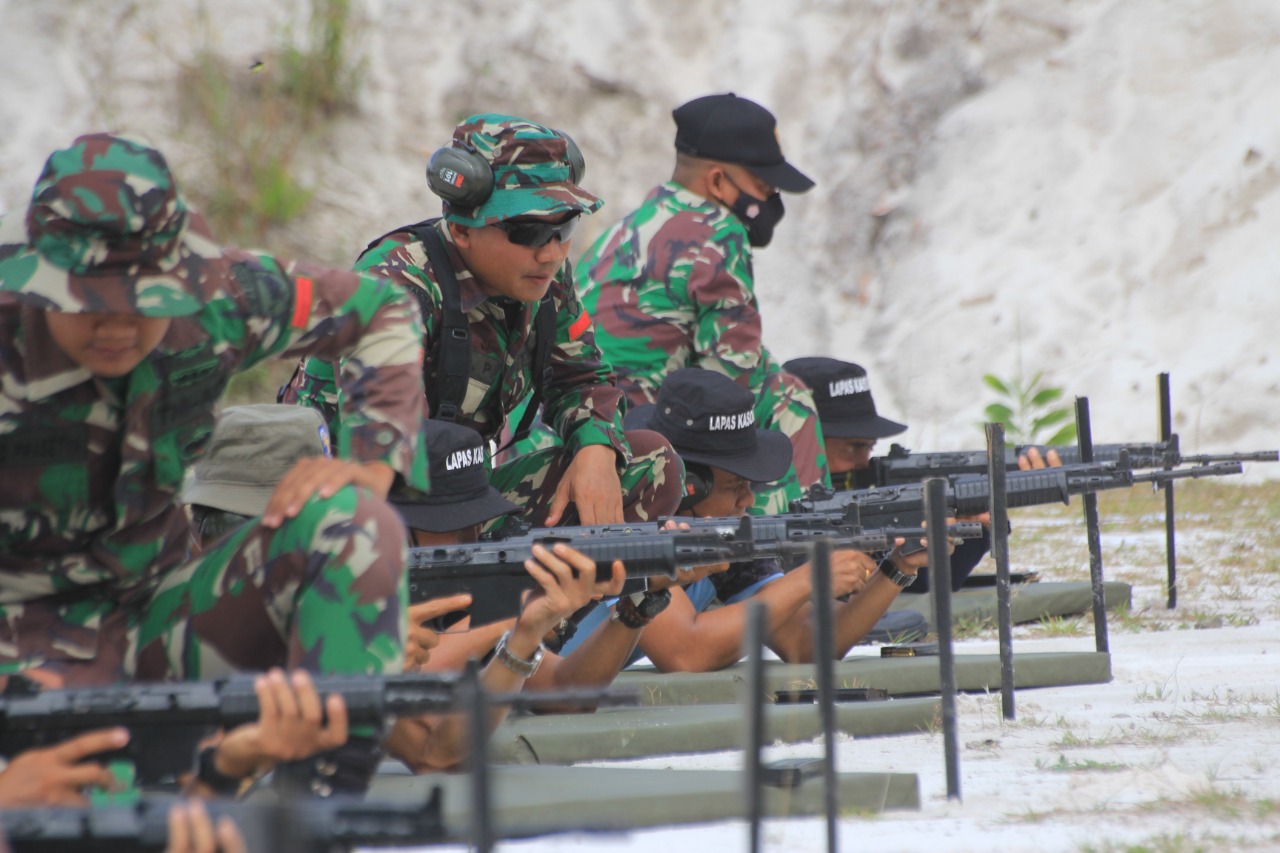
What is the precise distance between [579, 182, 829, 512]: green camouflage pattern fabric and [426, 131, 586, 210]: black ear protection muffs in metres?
1.69

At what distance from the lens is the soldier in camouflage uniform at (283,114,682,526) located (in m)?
4.59

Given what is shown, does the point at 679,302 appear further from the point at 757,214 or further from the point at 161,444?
the point at 161,444

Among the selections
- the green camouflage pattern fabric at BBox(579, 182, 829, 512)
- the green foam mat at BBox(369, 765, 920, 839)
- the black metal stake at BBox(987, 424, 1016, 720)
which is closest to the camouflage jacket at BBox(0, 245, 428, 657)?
the green foam mat at BBox(369, 765, 920, 839)

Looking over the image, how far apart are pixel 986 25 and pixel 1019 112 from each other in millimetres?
872

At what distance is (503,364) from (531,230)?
0.45 metres

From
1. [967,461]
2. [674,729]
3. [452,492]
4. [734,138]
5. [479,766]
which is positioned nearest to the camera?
[479,766]

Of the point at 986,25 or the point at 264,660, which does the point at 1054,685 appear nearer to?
the point at 264,660

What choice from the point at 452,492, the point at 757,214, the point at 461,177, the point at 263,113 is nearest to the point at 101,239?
the point at 452,492

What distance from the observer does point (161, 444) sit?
288cm

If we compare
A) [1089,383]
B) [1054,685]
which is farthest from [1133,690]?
[1089,383]

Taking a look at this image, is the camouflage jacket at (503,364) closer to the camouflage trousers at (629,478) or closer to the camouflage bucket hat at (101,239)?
the camouflage trousers at (629,478)

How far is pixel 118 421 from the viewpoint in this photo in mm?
2848

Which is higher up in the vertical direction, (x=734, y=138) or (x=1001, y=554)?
(x=734, y=138)

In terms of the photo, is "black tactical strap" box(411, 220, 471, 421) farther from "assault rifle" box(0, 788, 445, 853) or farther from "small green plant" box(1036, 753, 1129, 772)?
"assault rifle" box(0, 788, 445, 853)
